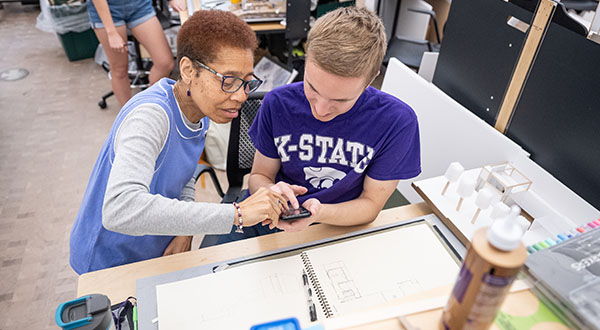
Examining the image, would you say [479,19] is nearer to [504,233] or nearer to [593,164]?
[593,164]

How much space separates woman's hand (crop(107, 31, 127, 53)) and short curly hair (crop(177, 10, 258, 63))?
163cm

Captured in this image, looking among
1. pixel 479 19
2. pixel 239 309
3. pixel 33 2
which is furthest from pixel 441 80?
pixel 33 2

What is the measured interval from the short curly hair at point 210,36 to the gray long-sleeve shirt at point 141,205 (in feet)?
0.79

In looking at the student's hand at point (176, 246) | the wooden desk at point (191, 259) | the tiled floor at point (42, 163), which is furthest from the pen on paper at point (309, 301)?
the tiled floor at point (42, 163)

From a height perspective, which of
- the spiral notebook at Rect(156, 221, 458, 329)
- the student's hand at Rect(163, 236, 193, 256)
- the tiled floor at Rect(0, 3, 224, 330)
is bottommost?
the tiled floor at Rect(0, 3, 224, 330)

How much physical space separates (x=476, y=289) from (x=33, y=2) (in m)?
5.95

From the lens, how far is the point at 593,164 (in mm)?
1104

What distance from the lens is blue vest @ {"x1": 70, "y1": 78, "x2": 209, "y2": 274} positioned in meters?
1.06

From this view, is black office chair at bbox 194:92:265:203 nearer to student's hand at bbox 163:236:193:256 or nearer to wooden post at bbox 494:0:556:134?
student's hand at bbox 163:236:193:256

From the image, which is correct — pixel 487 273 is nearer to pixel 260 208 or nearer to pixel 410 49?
pixel 260 208

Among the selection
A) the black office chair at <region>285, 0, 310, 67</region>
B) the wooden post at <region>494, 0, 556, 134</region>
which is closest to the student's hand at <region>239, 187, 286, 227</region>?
the wooden post at <region>494, 0, 556, 134</region>

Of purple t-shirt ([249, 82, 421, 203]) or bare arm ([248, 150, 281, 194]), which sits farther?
bare arm ([248, 150, 281, 194])

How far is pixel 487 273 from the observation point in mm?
428

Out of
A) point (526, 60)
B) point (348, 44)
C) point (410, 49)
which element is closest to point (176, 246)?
point (348, 44)
